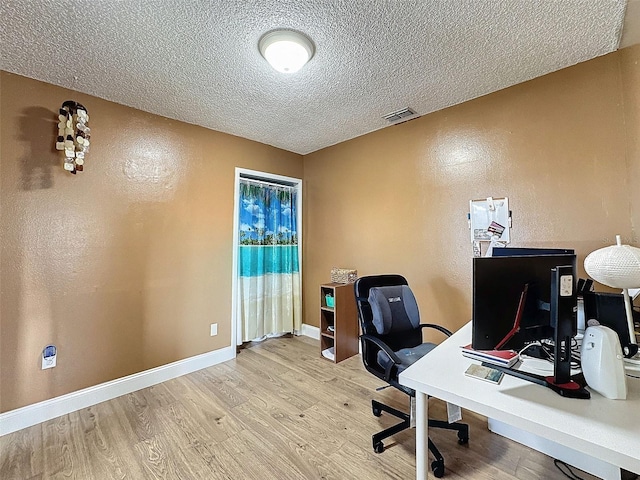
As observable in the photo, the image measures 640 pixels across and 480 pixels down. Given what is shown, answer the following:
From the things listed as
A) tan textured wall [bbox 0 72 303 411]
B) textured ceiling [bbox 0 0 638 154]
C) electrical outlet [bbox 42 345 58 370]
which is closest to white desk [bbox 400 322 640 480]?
textured ceiling [bbox 0 0 638 154]

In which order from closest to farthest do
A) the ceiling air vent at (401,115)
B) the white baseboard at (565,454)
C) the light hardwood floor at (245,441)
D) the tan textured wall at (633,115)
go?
the white baseboard at (565,454) → the light hardwood floor at (245,441) → the tan textured wall at (633,115) → the ceiling air vent at (401,115)

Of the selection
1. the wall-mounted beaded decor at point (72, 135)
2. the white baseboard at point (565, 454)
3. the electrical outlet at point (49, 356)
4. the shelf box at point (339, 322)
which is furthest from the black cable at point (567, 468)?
the wall-mounted beaded decor at point (72, 135)

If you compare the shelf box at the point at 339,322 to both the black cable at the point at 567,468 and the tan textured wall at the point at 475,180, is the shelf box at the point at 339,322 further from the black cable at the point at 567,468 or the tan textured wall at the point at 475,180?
the black cable at the point at 567,468

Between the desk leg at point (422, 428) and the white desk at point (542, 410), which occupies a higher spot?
the white desk at point (542, 410)

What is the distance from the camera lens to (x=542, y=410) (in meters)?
0.93

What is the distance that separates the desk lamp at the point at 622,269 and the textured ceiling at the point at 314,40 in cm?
133

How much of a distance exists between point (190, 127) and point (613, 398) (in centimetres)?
354

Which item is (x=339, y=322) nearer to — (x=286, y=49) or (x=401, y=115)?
(x=401, y=115)

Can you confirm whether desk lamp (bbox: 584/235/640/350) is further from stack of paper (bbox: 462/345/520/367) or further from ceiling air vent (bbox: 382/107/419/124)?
ceiling air vent (bbox: 382/107/419/124)

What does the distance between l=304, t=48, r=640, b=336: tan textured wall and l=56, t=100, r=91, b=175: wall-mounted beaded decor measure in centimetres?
251

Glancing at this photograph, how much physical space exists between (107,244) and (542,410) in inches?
118

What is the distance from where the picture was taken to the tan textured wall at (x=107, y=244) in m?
2.05

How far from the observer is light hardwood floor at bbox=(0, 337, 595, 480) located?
5.32ft

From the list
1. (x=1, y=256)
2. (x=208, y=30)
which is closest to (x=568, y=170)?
(x=208, y=30)
